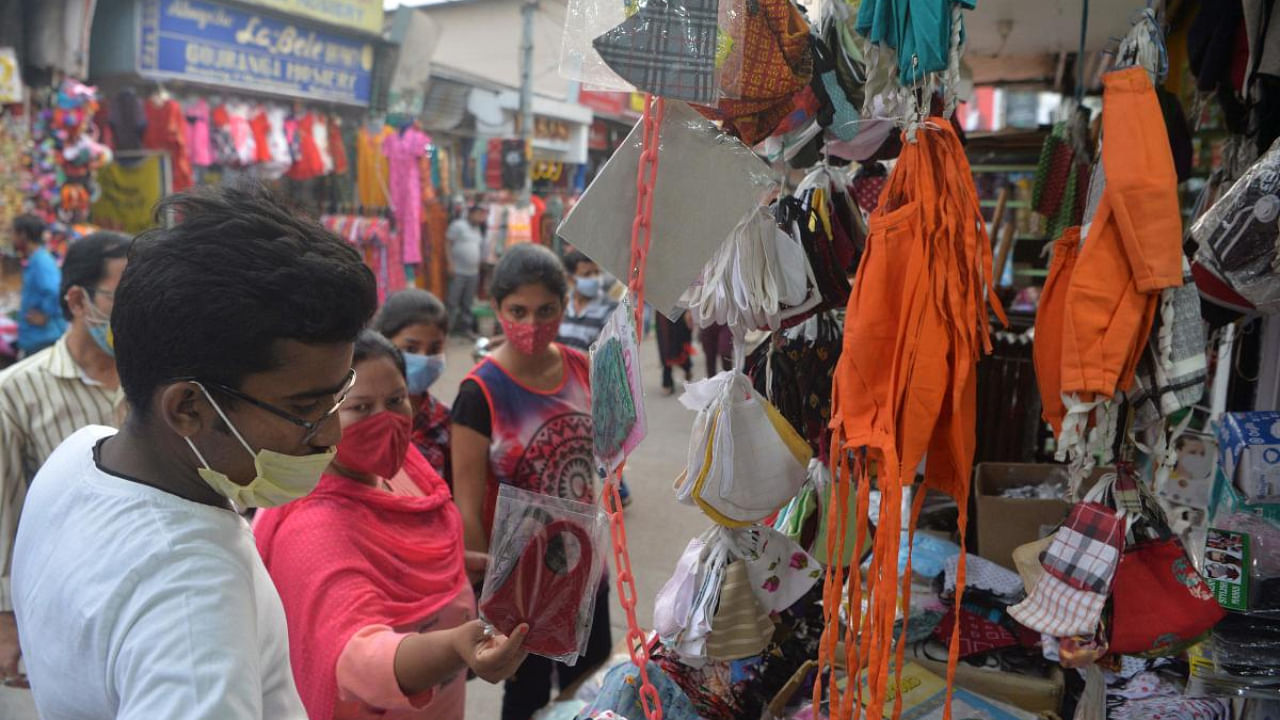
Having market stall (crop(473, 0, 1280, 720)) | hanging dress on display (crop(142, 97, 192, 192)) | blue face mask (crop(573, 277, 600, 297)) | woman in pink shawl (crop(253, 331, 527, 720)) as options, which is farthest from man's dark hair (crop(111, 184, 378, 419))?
hanging dress on display (crop(142, 97, 192, 192))

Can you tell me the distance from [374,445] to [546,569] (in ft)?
2.32

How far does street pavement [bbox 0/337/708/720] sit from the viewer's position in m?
3.49

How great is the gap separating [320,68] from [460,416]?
8540 mm

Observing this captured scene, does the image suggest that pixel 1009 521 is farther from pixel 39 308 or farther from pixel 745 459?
pixel 39 308

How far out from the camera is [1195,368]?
1.33 meters

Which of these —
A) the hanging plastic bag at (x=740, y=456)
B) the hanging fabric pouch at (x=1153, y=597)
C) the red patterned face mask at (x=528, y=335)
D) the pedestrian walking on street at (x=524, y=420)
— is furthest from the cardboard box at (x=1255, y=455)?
the red patterned face mask at (x=528, y=335)

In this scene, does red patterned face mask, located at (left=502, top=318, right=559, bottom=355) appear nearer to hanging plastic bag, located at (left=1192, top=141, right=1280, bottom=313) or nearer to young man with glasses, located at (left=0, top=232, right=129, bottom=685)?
young man with glasses, located at (left=0, top=232, right=129, bottom=685)

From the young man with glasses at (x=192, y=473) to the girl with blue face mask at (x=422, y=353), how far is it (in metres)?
1.51

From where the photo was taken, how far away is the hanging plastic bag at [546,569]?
4.15ft

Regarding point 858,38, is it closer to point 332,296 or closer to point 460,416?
point 332,296

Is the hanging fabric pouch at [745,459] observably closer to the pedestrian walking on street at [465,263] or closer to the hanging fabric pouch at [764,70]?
the hanging fabric pouch at [764,70]

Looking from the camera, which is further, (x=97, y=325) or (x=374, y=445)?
(x=97, y=325)

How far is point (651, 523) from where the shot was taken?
215 inches

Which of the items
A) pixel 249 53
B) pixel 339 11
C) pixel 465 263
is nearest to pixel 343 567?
pixel 249 53
